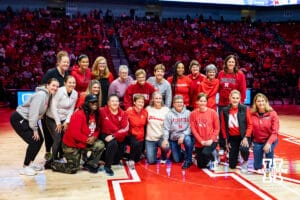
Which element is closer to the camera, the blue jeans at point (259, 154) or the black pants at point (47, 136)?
the blue jeans at point (259, 154)

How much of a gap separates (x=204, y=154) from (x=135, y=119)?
1018 millimetres

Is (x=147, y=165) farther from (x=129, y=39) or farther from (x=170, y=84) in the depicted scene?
(x=129, y=39)

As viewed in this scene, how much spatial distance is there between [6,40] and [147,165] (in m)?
10.5

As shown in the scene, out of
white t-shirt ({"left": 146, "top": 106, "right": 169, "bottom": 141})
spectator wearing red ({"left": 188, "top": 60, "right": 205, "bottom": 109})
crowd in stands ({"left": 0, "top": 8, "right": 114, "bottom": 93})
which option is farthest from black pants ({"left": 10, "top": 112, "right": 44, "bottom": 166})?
crowd in stands ({"left": 0, "top": 8, "right": 114, "bottom": 93})

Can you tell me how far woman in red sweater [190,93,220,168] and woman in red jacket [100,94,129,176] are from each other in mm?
912

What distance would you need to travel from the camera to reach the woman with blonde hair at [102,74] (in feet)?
15.9

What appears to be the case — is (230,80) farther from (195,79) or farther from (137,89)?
(137,89)

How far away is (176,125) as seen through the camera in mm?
4754

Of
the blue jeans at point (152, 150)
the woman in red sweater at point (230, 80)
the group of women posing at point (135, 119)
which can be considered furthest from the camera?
the woman in red sweater at point (230, 80)

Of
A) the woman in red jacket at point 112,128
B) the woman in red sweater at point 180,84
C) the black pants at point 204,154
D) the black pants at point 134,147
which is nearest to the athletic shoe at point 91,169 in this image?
the woman in red jacket at point 112,128

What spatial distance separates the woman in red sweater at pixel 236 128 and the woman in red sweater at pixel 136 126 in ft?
3.55

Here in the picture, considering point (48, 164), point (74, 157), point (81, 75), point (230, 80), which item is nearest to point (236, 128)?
point (230, 80)

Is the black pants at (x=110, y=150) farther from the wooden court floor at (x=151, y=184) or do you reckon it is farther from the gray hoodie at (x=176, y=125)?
the gray hoodie at (x=176, y=125)

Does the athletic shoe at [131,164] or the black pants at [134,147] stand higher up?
the black pants at [134,147]
